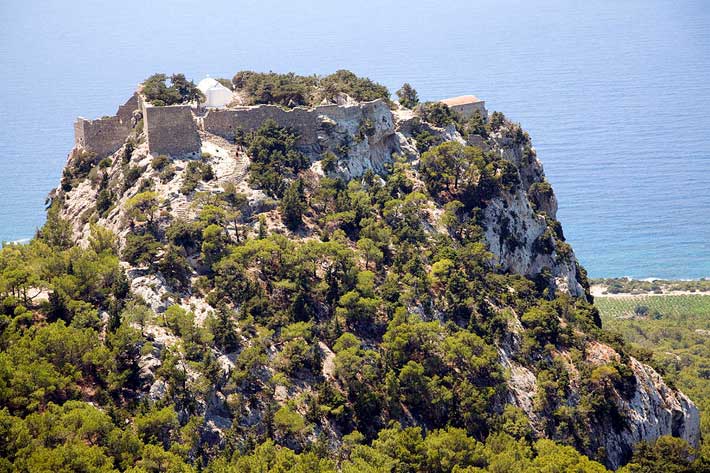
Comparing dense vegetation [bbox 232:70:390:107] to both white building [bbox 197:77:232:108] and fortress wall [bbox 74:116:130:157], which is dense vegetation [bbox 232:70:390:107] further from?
fortress wall [bbox 74:116:130:157]

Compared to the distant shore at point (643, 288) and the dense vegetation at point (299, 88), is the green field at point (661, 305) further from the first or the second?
the dense vegetation at point (299, 88)

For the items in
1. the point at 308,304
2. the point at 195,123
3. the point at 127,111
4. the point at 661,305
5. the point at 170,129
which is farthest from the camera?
the point at 661,305

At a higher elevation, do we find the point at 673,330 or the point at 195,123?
the point at 195,123

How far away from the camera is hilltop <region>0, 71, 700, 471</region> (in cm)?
4441

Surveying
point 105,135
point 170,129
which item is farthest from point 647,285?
point 170,129

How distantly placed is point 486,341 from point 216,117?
70.2ft

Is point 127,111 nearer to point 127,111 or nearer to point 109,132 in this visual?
point 127,111

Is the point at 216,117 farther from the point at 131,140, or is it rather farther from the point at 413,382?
the point at 413,382

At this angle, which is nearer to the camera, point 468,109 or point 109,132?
point 109,132

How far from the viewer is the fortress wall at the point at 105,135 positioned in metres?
63.3

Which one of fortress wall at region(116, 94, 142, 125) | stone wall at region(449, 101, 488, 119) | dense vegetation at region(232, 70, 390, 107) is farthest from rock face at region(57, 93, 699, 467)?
stone wall at region(449, 101, 488, 119)

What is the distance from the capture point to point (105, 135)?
6338 cm

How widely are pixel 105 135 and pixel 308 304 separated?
1916cm

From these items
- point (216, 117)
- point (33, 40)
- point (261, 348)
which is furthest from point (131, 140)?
point (33, 40)
